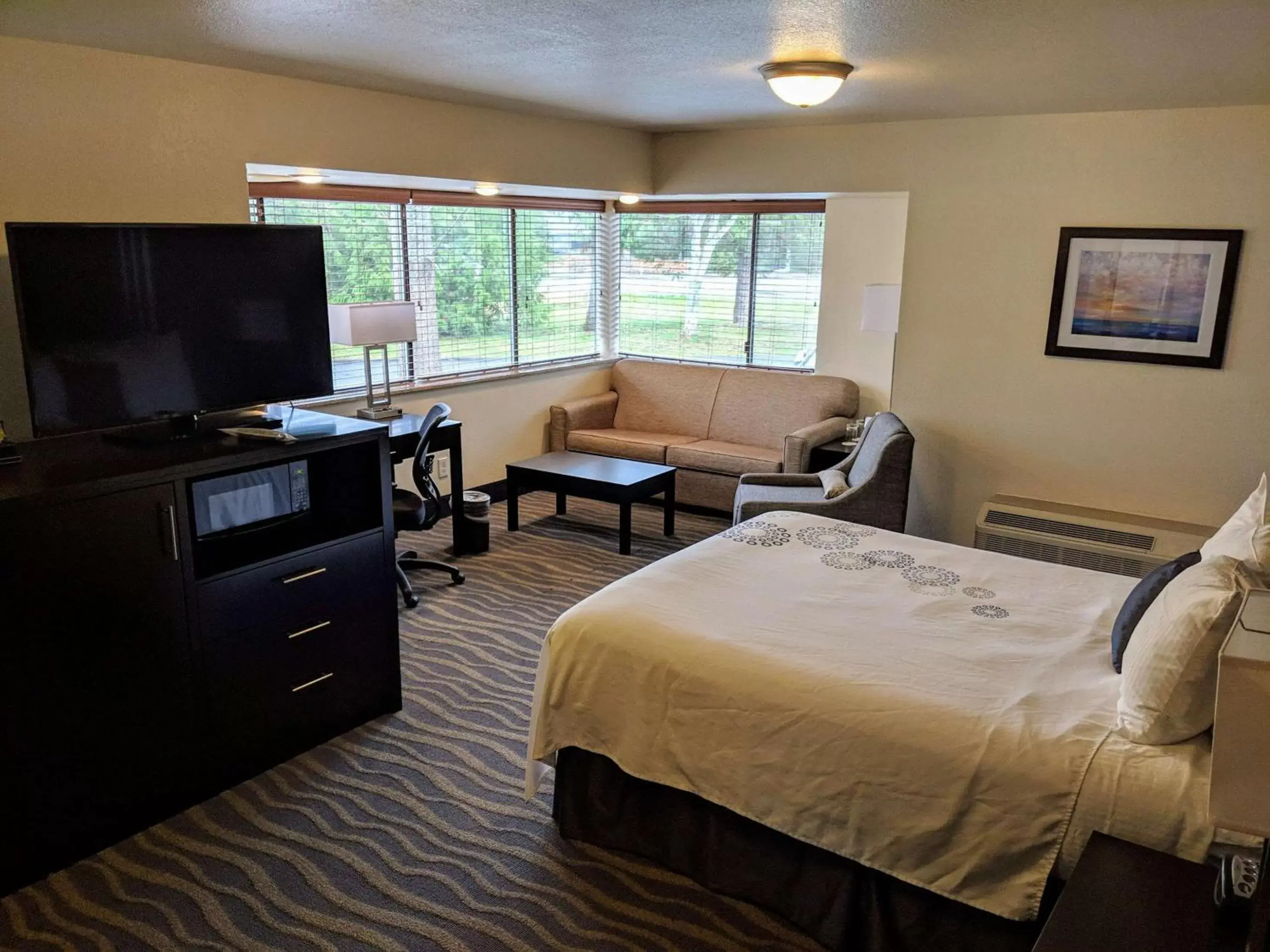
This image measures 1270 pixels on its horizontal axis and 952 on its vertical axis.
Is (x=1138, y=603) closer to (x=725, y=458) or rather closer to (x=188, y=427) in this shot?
(x=188, y=427)

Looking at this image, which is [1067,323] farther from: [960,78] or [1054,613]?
[1054,613]

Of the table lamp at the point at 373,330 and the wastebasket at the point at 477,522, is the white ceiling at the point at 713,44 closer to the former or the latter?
the table lamp at the point at 373,330

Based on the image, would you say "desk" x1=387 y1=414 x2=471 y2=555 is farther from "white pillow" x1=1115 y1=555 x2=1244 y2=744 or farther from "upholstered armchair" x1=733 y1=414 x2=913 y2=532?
"white pillow" x1=1115 y1=555 x2=1244 y2=744

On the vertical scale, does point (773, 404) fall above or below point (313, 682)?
above

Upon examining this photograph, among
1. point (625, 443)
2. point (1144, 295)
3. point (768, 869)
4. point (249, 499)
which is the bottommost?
point (768, 869)

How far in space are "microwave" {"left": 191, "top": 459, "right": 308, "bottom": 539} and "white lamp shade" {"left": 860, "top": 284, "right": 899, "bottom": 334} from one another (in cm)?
316

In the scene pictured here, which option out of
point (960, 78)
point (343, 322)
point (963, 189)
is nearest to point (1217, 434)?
point (963, 189)

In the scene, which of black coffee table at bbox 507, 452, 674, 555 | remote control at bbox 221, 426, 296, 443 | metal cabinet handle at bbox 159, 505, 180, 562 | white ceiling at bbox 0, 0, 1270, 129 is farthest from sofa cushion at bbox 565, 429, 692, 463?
metal cabinet handle at bbox 159, 505, 180, 562

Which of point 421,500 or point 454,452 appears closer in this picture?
point 421,500

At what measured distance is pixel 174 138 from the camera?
11.2ft

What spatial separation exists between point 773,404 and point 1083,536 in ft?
7.21

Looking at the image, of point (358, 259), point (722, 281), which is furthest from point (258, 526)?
point (722, 281)

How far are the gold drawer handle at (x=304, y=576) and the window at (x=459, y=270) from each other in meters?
2.28

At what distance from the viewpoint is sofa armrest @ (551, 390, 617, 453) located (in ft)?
20.6
